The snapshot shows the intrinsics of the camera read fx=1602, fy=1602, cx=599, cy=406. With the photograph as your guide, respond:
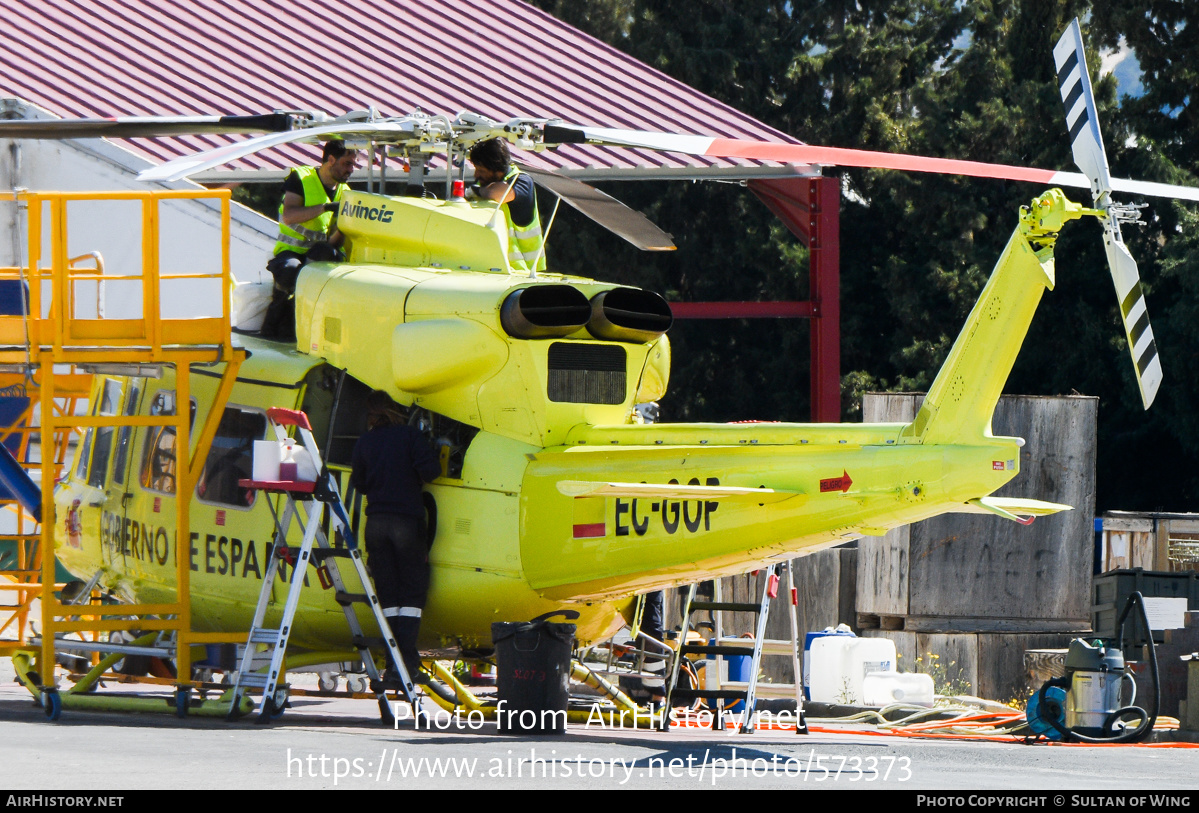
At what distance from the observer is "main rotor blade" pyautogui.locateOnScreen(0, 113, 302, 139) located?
1052 centimetres

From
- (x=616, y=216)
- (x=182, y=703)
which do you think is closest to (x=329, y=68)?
(x=616, y=216)

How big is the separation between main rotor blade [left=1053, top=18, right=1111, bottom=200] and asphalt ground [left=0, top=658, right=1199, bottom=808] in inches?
125

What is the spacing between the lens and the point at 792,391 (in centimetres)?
3266

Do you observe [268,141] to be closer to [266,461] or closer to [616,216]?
[266,461]

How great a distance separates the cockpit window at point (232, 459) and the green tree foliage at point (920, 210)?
14.9 meters

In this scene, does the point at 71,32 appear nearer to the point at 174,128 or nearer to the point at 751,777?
the point at 174,128

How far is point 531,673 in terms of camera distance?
32.5ft

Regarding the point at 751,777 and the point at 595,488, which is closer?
the point at 751,777

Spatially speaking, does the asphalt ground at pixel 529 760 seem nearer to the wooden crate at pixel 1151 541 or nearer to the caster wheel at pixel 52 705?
the caster wheel at pixel 52 705

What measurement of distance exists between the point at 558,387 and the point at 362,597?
188 centimetres

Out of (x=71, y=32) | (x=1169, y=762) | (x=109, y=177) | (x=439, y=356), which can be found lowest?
(x=1169, y=762)

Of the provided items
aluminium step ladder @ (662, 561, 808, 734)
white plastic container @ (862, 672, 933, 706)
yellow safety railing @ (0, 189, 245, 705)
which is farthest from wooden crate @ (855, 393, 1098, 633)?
yellow safety railing @ (0, 189, 245, 705)

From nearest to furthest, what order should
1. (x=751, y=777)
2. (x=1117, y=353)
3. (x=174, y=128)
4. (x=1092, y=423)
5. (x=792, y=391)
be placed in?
(x=751, y=777)
(x=174, y=128)
(x=1092, y=423)
(x=1117, y=353)
(x=792, y=391)

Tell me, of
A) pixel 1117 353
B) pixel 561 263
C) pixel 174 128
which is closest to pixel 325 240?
pixel 174 128
